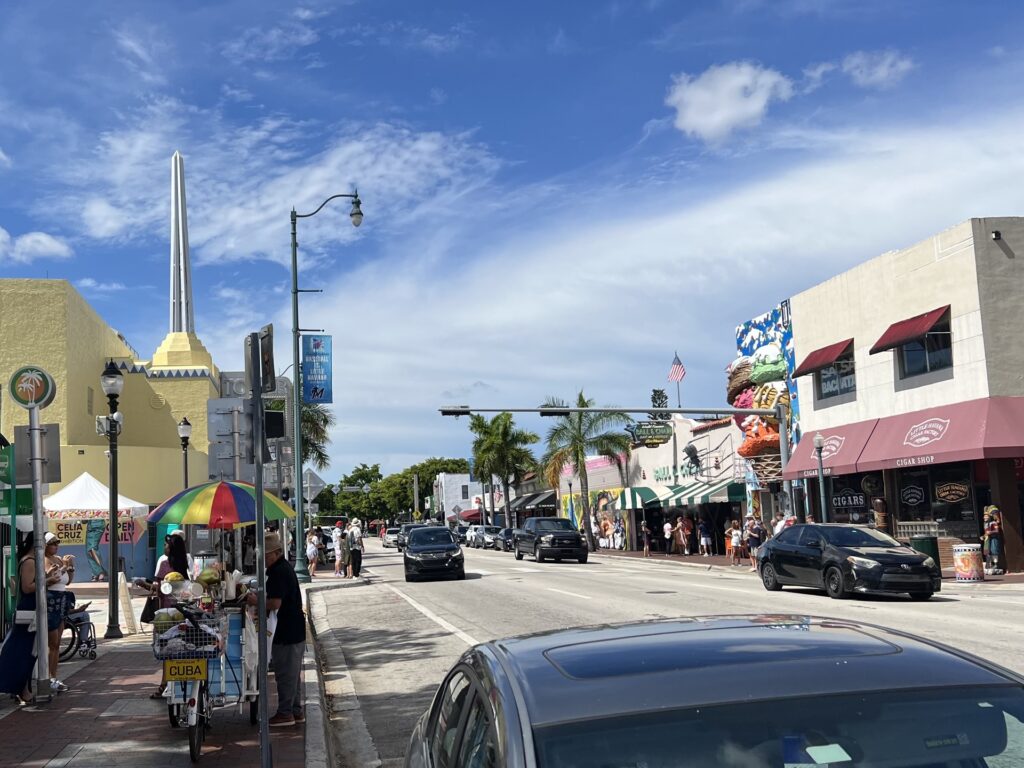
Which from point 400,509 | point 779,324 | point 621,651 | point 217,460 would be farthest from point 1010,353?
point 400,509

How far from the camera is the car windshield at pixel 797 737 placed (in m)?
2.61

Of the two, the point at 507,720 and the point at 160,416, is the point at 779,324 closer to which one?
the point at 160,416

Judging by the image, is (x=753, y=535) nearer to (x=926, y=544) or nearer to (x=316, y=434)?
(x=926, y=544)

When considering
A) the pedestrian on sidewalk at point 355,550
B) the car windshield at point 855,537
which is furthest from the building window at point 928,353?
the pedestrian on sidewalk at point 355,550

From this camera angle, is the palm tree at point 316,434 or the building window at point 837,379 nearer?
the building window at point 837,379

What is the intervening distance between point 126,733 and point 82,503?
62.3ft

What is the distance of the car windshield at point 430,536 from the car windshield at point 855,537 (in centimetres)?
1244

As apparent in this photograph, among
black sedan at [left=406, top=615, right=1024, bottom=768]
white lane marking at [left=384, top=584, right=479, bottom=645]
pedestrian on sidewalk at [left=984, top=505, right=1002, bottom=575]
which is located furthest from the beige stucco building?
black sedan at [left=406, top=615, right=1024, bottom=768]

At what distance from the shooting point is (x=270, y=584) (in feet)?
30.1

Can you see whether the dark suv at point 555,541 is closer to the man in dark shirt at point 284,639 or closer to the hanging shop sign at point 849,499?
the hanging shop sign at point 849,499

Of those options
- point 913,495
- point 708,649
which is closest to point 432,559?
point 913,495

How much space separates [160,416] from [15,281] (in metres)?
10.3

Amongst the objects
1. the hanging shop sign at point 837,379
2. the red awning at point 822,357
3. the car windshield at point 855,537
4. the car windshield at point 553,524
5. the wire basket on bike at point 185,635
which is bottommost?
the car windshield at point 553,524

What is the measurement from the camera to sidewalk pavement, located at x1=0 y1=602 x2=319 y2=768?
8000 millimetres
